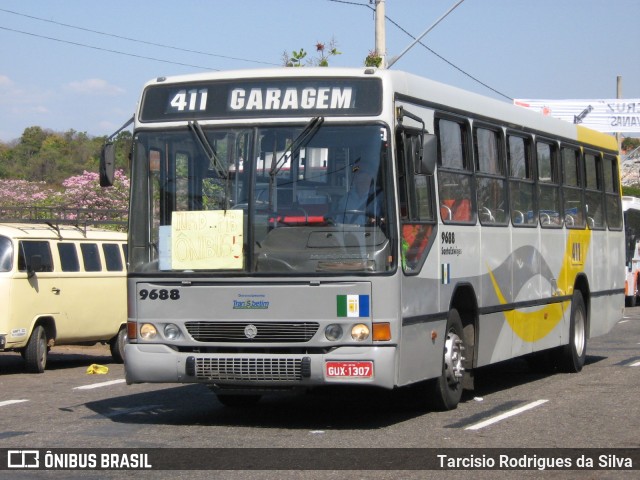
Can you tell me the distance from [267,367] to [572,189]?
7313 mm

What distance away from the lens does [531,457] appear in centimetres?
923

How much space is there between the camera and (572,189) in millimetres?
16469

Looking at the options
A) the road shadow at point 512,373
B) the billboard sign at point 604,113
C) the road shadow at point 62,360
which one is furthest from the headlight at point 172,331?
the billboard sign at point 604,113

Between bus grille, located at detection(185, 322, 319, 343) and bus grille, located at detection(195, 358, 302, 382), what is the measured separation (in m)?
0.18

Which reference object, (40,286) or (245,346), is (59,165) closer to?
(40,286)

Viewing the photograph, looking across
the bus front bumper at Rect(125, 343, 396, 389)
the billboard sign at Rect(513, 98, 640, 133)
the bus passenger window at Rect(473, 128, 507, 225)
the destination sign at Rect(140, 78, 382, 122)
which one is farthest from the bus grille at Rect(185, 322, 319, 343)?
the billboard sign at Rect(513, 98, 640, 133)

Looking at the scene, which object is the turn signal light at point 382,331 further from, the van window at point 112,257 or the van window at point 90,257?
the van window at point 112,257

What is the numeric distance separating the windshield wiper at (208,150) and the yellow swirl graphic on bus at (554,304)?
3.78 m

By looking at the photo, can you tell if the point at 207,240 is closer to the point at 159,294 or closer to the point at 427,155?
the point at 159,294

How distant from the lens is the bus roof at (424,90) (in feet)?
35.8

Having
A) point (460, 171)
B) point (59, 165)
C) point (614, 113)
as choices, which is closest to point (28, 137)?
point (59, 165)

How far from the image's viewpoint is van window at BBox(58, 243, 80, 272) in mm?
19094

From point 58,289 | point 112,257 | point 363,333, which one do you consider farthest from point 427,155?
point 112,257

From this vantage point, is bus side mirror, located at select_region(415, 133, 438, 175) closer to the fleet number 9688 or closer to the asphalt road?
the asphalt road
